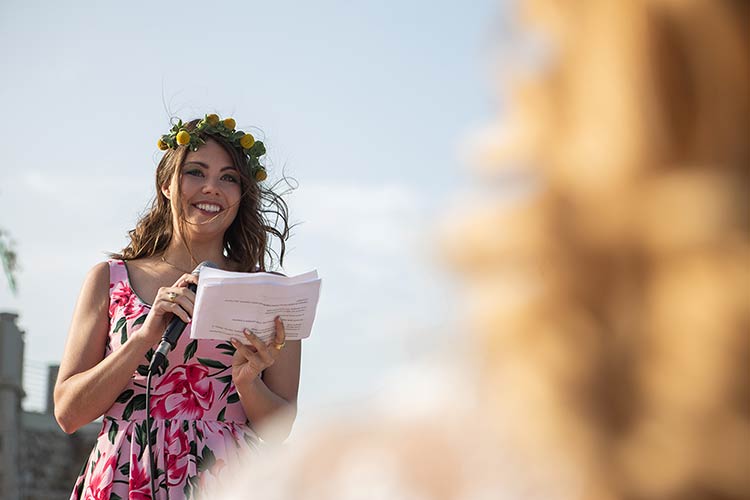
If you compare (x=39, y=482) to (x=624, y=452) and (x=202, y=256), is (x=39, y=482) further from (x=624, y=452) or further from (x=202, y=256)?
(x=624, y=452)

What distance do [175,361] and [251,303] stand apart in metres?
0.44

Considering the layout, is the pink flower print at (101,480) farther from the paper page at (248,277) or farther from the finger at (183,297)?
the paper page at (248,277)

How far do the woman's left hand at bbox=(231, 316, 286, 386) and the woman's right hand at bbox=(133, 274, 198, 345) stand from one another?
0.17 m

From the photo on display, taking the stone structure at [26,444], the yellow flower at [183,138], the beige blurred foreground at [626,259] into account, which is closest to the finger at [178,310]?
the yellow flower at [183,138]

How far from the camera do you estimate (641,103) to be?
25 centimetres

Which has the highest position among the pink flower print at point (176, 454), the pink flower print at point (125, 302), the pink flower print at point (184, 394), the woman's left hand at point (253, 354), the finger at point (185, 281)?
the finger at point (185, 281)

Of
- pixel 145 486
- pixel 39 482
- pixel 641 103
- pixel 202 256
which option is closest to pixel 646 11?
pixel 641 103

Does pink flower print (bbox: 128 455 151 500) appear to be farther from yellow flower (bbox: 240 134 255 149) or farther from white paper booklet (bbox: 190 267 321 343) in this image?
yellow flower (bbox: 240 134 255 149)

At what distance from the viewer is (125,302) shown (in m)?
3.30

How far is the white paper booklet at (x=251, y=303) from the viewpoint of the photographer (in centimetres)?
288

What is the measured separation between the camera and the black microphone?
3.03 m

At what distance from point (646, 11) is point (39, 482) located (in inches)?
674

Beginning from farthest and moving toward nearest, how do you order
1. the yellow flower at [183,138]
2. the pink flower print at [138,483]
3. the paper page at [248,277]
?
the yellow flower at [183,138] < the pink flower print at [138,483] < the paper page at [248,277]

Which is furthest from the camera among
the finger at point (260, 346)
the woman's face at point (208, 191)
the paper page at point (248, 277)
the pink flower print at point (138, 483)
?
the woman's face at point (208, 191)
